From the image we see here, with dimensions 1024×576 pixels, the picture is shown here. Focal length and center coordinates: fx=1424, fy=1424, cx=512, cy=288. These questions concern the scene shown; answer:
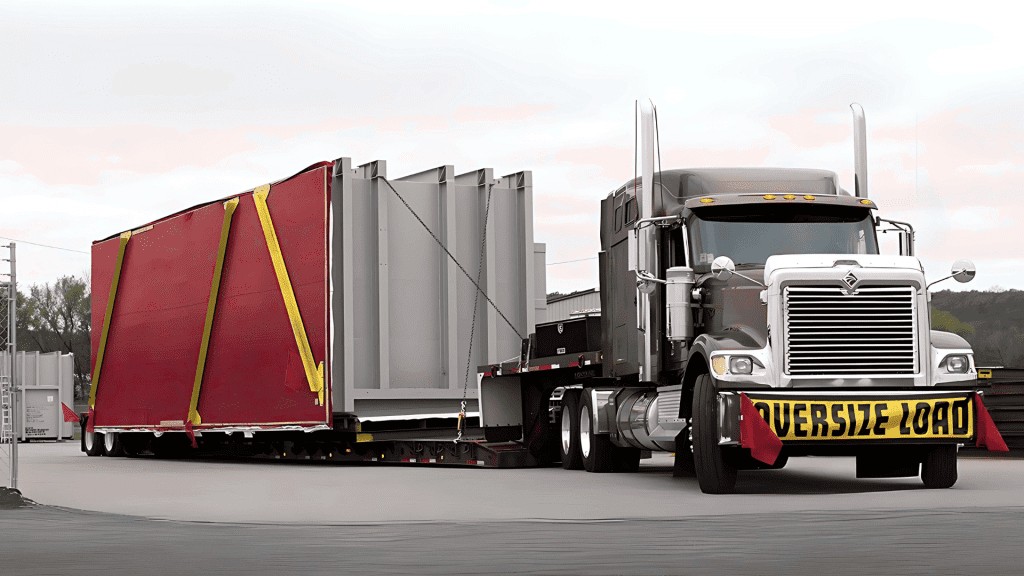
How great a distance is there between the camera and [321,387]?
1994cm

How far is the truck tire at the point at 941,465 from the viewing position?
563 inches

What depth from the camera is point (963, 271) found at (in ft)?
45.9

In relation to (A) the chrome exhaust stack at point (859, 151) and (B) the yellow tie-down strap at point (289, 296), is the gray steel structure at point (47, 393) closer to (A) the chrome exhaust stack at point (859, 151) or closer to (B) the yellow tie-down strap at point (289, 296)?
(B) the yellow tie-down strap at point (289, 296)

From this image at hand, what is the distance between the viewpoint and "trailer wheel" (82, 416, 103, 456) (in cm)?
2902

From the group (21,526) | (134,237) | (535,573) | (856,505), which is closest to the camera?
(535,573)

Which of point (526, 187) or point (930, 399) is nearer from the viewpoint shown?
point (930, 399)

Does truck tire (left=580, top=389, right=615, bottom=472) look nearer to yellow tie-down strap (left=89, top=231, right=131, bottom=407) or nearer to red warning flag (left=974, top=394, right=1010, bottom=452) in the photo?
red warning flag (left=974, top=394, right=1010, bottom=452)

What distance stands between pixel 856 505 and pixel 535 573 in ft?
17.4

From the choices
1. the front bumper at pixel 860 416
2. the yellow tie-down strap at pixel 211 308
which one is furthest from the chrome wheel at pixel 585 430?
the yellow tie-down strap at pixel 211 308

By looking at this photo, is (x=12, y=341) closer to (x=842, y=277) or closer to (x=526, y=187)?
(x=842, y=277)

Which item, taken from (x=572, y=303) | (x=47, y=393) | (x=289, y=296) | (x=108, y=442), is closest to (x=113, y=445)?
(x=108, y=442)

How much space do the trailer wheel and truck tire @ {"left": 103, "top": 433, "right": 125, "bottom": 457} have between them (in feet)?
0.94

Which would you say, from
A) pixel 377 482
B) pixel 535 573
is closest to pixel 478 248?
pixel 377 482

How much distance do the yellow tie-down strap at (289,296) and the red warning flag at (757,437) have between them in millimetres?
8256
